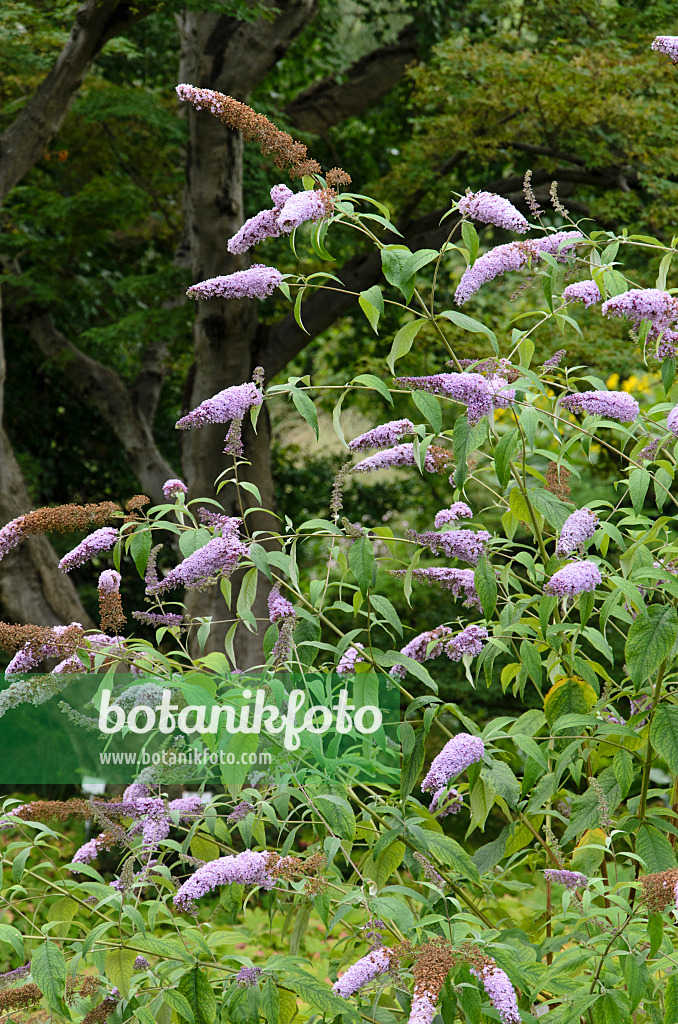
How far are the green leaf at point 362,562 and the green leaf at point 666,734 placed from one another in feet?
1.66

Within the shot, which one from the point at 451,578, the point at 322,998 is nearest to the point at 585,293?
the point at 451,578

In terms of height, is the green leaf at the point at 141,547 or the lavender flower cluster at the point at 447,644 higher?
the green leaf at the point at 141,547

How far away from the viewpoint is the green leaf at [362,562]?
1.34 m

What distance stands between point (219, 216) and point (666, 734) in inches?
169

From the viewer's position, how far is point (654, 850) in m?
1.42

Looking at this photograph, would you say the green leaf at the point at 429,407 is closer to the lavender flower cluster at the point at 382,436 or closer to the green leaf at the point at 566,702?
the lavender flower cluster at the point at 382,436

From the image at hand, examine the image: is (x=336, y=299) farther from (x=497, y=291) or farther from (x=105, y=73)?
(x=105, y=73)

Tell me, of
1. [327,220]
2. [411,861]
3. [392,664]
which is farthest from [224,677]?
[327,220]

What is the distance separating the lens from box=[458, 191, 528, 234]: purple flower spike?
143 cm

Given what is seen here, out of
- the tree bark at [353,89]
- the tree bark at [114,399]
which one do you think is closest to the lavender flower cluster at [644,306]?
the tree bark at [114,399]

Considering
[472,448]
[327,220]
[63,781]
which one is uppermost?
[327,220]

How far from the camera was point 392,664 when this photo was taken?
1475mm

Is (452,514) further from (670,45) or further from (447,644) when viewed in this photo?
(670,45)

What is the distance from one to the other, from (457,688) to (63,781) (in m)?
2.84
